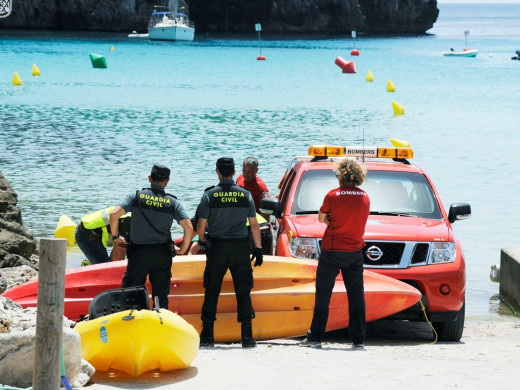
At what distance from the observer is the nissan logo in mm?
9055

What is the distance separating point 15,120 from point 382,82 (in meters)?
32.8

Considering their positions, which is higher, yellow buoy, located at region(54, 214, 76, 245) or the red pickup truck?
the red pickup truck

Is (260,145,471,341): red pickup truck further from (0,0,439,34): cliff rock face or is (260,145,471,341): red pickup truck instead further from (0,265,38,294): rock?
(0,0,439,34): cliff rock face

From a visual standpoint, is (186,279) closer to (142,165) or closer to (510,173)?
(142,165)

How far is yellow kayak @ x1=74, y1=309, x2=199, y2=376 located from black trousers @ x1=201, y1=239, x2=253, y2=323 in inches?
46.8

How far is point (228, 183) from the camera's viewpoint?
818 centimetres

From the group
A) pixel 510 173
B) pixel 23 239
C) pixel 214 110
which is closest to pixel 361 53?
pixel 214 110

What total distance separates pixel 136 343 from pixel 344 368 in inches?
61.0

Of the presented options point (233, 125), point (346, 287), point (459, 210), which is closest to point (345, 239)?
point (346, 287)

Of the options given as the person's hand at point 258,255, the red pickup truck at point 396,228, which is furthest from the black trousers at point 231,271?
the red pickup truck at point 396,228

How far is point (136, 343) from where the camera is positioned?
22.4 ft

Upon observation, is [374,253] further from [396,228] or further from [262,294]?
[262,294]

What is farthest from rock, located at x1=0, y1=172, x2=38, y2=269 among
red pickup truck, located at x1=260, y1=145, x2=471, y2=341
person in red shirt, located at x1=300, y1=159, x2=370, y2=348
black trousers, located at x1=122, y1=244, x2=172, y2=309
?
person in red shirt, located at x1=300, y1=159, x2=370, y2=348

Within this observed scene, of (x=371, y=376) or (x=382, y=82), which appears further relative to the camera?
(x=382, y=82)
